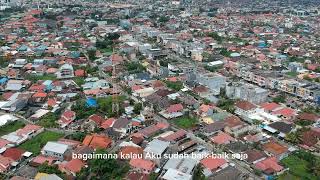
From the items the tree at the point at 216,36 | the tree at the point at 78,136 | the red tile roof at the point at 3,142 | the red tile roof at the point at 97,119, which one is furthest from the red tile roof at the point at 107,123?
the tree at the point at 216,36

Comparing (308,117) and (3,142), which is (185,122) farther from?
(3,142)

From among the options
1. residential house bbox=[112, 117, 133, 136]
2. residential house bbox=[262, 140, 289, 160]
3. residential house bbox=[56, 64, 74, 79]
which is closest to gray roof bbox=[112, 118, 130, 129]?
residential house bbox=[112, 117, 133, 136]

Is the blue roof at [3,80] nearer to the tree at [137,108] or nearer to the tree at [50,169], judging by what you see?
the tree at [137,108]

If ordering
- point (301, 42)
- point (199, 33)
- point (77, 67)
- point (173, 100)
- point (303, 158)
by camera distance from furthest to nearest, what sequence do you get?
point (199, 33) → point (301, 42) → point (77, 67) → point (173, 100) → point (303, 158)

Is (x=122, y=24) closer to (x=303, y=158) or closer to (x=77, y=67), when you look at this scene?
(x=77, y=67)

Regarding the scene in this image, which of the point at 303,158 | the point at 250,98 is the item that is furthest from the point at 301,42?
the point at 303,158
